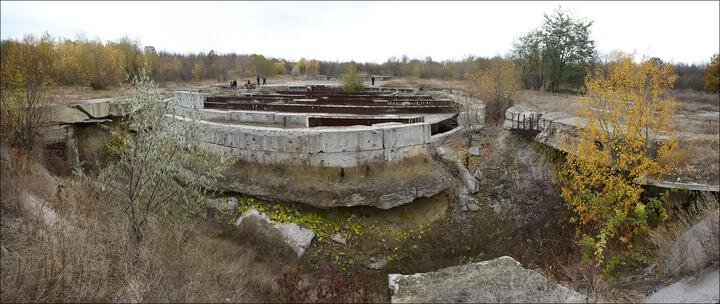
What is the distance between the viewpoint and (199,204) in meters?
9.55

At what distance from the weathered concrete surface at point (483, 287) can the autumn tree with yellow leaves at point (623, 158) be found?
3.90 m

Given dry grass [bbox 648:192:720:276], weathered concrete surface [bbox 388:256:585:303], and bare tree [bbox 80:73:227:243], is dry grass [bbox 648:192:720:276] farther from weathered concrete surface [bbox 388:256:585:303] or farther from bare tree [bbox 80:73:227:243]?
bare tree [bbox 80:73:227:243]

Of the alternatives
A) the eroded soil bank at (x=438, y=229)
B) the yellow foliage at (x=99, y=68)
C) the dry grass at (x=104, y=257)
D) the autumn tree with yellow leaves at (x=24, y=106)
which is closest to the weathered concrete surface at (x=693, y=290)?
the eroded soil bank at (x=438, y=229)

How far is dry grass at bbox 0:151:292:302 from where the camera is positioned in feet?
18.6

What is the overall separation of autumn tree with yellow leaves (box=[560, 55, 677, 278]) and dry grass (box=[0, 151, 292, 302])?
7.53 meters

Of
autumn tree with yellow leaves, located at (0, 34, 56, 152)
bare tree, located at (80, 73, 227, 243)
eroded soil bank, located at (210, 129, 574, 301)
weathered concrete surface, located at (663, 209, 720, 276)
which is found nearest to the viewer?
weathered concrete surface, located at (663, 209, 720, 276)

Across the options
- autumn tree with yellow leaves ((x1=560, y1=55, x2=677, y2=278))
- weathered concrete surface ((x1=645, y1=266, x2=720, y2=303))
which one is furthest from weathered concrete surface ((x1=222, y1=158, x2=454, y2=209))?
weathered concrete surface ((x1=645, y1=266, x2=720, y2=303))

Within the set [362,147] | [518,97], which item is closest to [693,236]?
[362,147]

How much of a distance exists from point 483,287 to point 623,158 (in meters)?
5.98

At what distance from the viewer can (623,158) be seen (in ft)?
31.9

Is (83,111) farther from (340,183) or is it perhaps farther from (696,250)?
(696,250)

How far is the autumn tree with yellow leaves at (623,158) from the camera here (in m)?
9.62

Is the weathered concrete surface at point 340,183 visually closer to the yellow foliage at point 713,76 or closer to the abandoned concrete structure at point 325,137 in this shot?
the abandoned concrete structure at point 325,137

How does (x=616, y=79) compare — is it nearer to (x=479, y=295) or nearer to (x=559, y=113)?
(x=559, y=113)
